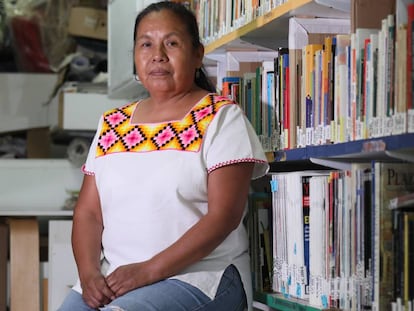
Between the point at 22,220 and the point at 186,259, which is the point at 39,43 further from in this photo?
the point at 186,259

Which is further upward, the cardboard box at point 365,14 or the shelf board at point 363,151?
the cardboard box at point 365,14

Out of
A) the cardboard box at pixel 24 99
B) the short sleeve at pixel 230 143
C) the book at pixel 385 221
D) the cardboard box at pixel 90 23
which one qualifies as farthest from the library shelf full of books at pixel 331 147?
the cardboard box at pixel 24 99

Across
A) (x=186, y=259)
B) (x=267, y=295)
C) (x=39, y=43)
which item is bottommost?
(x=267, y=295)

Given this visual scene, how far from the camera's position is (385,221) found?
65.6 inches

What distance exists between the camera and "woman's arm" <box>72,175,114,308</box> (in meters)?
1.95

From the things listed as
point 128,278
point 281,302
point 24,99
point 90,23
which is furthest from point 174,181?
point 24,99

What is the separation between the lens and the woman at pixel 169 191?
188 centimetres

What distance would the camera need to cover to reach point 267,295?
2219mm

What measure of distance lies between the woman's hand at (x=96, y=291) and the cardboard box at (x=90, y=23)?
2.18 m

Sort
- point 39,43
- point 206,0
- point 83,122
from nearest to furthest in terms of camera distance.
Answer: point 206,0 < point 83,122 < point 39,43

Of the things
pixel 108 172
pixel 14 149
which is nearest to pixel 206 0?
pixel 108 172

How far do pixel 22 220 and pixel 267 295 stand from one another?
1.36 metres

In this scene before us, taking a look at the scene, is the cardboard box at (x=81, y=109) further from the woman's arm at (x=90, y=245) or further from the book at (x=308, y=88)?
the book at (x=308, y=88)

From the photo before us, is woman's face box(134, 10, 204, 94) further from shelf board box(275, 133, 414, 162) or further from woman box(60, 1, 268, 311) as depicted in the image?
shelf board box(275, 133, 414, 162)
